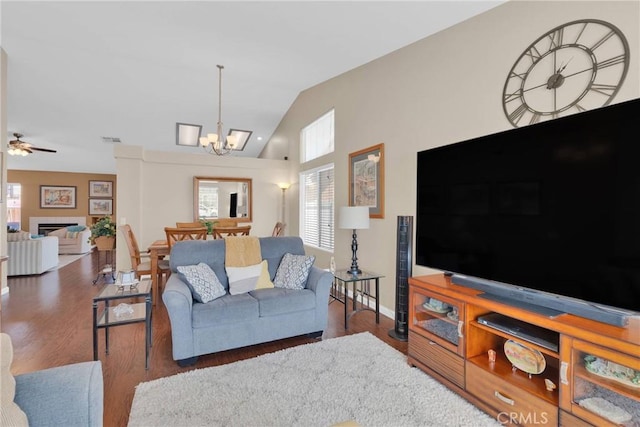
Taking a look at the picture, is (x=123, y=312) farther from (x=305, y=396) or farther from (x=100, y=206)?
(x=100, y=206)

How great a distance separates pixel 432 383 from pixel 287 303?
1.34m

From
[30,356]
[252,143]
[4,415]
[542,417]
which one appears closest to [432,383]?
[542,417]

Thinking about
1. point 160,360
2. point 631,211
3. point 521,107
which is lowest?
point 160,360

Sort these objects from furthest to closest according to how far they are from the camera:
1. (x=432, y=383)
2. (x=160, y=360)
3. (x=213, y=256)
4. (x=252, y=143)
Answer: (x=252, y=143) → (x=213, y=256) → (x=160, y=360) → (x=432, y=383)

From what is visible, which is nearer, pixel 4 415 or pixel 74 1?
pixel 4 415

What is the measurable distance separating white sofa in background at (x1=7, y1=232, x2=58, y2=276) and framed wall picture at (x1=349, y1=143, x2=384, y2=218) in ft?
19.0

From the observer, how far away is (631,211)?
1365 millimetres

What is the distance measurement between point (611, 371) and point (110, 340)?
12.2ft

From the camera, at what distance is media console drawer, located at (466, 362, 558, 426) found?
1.53 meters

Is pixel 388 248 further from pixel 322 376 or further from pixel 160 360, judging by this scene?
pixel 160 360

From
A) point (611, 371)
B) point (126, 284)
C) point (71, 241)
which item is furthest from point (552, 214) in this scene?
point (71, 241)

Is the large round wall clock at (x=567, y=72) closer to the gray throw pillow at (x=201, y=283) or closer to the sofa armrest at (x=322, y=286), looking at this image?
the sofa armrest at (x=322, y=286)

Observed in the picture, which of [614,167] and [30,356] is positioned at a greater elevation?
[614,167]

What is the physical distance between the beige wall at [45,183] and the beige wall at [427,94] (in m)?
10.5
